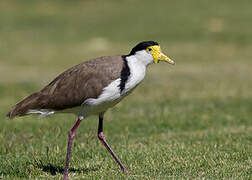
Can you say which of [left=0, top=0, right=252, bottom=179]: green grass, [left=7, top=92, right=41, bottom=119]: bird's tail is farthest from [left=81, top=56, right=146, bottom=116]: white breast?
[left=0, top=0, right=252, bottom=179]: green grass

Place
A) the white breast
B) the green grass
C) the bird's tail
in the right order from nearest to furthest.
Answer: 1. the white breast
2. the bird's tail
3. the green grass

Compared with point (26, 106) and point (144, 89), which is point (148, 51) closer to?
point (26, 106)

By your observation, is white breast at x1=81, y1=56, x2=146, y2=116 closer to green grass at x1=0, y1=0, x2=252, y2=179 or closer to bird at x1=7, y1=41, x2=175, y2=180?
bird at x1=7, y1=41, x2=175, y2=180

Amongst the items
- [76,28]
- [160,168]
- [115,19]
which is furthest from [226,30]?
[160,168]

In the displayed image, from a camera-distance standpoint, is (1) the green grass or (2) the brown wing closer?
(2) the brown wing

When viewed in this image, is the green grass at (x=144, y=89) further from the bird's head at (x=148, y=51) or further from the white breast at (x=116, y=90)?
the bird's head at (x=148, y=51)

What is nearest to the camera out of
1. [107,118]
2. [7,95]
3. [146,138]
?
[146,138]

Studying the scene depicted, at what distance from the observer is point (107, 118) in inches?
454

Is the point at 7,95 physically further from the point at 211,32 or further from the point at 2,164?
the point at 211,32

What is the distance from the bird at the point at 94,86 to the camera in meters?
5.94

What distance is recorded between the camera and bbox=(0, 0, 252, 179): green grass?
675 cm

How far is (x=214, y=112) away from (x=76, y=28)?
20629mm

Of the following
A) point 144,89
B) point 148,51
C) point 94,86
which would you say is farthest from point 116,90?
point 144,89

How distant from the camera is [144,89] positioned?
1614 centimetres
